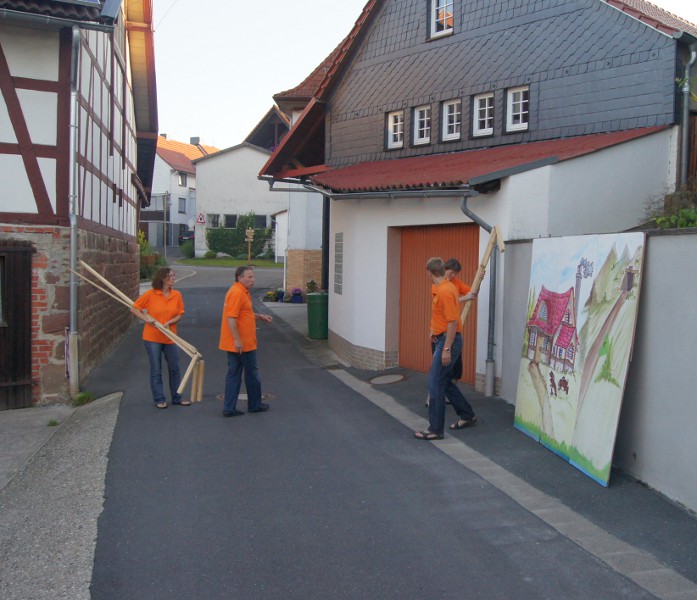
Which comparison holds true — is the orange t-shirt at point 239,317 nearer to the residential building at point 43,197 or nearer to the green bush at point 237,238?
the residential building at point 43,197

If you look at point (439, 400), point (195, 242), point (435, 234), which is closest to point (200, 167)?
point (195, 242)

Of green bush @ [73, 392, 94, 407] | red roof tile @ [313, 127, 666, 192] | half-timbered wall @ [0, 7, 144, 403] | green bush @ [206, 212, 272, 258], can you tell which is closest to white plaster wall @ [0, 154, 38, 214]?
half-timbered wall @ [0, 7, 144, 403]

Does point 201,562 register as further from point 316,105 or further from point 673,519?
point 316,105

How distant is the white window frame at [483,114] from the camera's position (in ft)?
39.6

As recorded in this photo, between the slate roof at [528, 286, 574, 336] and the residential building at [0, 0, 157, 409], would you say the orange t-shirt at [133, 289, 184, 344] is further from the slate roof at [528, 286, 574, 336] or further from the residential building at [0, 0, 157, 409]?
the slate roof at [528, 286, 574, 336]

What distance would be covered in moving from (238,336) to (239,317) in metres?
0.22

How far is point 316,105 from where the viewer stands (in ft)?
49.6

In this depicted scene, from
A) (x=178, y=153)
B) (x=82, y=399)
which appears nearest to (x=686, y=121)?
(x=82, y=399)

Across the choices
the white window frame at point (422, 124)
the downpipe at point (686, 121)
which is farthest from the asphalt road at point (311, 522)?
the white window frame at point (422, 124)

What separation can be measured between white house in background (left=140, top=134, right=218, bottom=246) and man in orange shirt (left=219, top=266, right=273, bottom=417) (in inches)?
1936

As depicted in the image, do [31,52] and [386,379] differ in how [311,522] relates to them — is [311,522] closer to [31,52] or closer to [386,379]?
[386,379]

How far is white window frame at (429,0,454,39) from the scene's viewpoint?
12.8 metres

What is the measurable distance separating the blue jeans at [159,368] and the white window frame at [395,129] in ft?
20.8

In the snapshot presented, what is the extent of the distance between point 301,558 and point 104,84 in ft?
34.5
